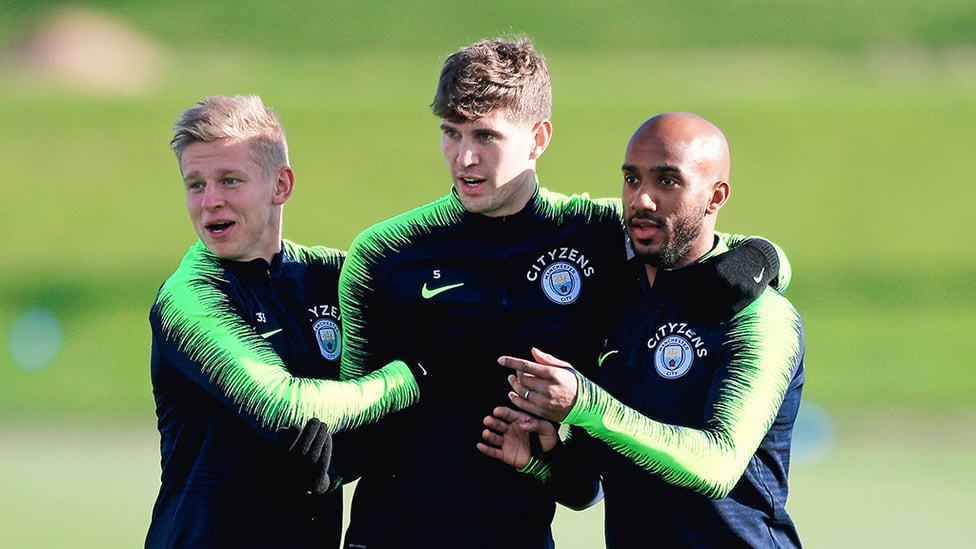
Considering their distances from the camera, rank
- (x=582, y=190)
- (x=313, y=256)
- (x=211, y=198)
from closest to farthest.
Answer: (x=211, y=198)
(x=313, y=256)
(x=582, y=190)

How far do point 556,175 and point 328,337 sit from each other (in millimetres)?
16824

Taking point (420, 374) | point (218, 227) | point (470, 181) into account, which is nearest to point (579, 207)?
point (470, 181)

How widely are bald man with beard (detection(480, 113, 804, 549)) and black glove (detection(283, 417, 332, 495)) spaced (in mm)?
499

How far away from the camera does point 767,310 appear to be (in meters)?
4.04

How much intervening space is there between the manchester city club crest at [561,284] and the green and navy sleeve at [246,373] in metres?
0.52

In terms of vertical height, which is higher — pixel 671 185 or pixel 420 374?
pixel 671 185

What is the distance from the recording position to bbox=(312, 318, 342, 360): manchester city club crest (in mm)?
4395

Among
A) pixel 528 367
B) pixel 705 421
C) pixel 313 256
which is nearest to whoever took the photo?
pixel 528 367

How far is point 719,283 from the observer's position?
399 cm

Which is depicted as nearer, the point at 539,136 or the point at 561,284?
the point at 561,284

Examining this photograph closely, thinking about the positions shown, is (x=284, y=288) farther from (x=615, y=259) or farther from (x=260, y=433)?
(x=615, y=259)

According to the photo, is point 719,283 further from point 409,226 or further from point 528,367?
point 409,226

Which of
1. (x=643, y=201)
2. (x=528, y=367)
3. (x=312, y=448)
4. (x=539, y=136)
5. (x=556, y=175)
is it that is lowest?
(x=312, y=448)

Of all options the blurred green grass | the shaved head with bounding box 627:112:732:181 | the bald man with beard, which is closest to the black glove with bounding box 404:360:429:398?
the bald man with beard
